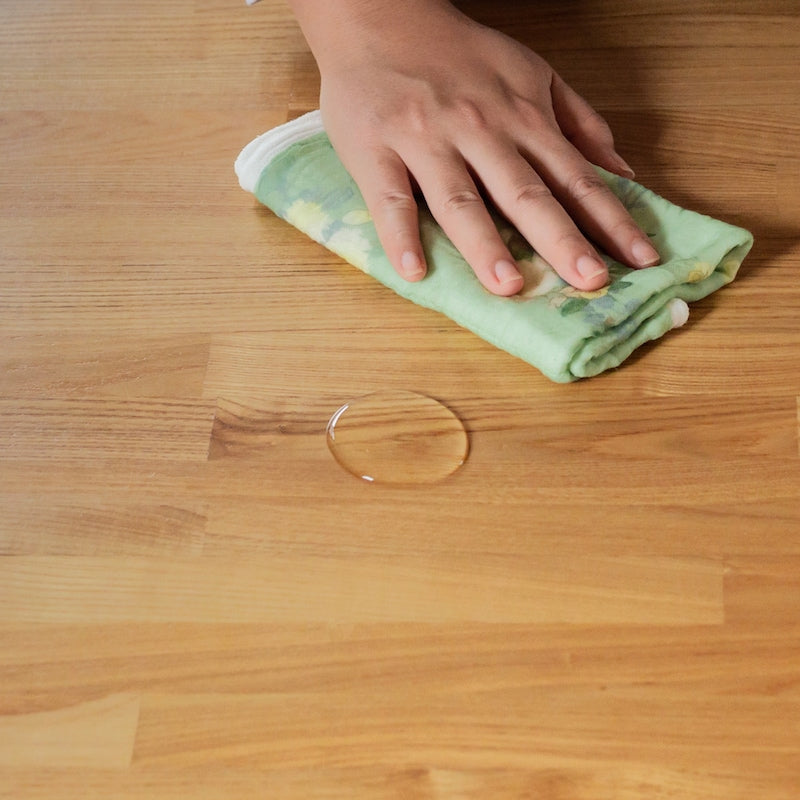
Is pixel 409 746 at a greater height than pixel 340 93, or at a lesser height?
lesser

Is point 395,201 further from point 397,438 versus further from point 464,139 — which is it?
point 397,438

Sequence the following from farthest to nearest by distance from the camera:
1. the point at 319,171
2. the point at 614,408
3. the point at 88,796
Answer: the point at 319,171, the point at 614,408, the point at 88,796

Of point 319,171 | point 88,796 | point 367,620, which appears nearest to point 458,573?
point 367,620

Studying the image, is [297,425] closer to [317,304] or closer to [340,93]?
[317,304]

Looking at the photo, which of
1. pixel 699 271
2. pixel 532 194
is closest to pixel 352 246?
pixel 532 194

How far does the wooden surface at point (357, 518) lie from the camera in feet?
1.75

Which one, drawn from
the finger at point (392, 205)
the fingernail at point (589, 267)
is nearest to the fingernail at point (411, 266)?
the finger at point (392, 205)

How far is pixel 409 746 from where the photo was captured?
0.53 meters

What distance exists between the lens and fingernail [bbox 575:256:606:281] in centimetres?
67

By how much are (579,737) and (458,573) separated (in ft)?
0.38

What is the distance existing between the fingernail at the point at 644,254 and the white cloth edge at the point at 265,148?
0.28 metres

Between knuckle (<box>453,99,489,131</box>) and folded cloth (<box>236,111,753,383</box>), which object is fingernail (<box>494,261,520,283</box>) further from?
knuckle (<box>453,99,489,131</box>)

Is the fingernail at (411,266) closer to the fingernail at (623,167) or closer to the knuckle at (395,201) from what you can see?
the knuckle at (395,201)

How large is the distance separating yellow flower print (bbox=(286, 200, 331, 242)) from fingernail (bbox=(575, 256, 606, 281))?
0.65 ft
